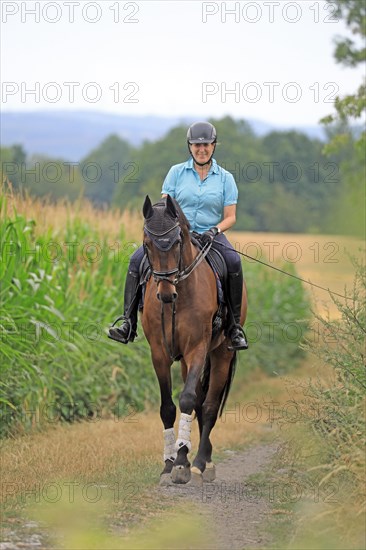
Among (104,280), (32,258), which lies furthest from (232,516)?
→ (104,280)

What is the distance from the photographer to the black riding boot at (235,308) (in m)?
10.2

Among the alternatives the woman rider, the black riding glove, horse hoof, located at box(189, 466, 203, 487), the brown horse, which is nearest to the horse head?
the brown horse

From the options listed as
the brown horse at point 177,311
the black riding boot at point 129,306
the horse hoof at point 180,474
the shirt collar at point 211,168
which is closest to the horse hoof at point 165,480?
the brown horse at point 177,311

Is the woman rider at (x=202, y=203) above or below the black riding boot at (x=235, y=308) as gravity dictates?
above

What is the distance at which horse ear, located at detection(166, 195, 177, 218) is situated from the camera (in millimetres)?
8840

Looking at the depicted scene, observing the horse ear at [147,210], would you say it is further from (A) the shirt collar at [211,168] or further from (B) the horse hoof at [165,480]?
(B) the horse hoof at [165,480]

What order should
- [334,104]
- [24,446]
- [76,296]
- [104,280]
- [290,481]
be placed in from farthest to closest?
[334,104], [104,280], [76,296], [24,446], [290,481]

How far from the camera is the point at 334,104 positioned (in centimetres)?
2248

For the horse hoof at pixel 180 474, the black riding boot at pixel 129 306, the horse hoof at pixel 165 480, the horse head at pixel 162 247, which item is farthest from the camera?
the black riding boot at pixel 129 306

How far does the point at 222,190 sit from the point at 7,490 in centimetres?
344

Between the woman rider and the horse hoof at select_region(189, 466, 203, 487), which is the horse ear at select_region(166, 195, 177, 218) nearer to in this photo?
the woman rider

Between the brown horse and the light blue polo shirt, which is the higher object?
the light blue polo shirt

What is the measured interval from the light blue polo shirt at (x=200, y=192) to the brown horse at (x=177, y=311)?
1.84ft

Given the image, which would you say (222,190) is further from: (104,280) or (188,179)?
(104,280)
